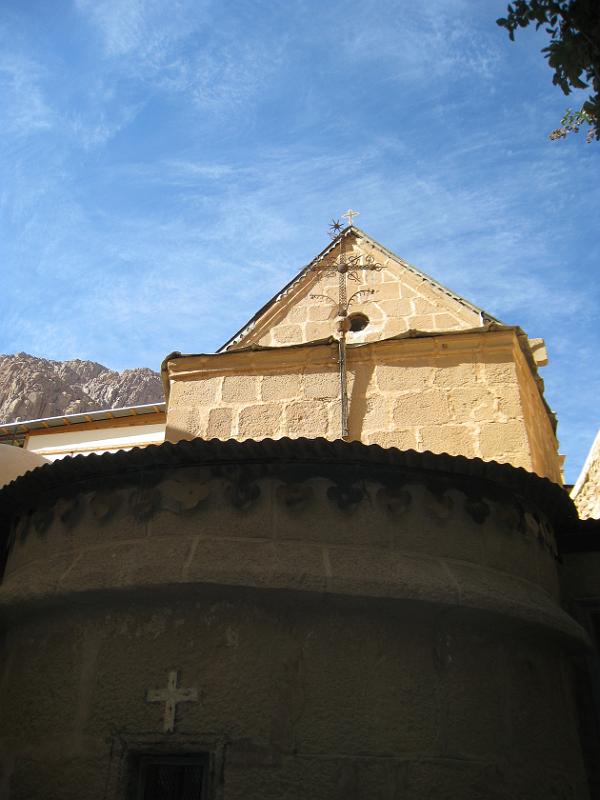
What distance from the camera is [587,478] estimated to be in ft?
26.1

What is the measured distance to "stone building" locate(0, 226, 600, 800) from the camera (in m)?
3.88

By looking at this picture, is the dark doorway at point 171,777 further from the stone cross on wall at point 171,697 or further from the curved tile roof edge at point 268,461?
the curved tile roof edge at point 268,461

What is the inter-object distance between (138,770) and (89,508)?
5.02 feet

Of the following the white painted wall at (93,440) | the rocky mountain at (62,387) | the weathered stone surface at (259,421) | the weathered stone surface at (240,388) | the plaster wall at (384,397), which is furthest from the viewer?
the rocky mountain at (62,387)

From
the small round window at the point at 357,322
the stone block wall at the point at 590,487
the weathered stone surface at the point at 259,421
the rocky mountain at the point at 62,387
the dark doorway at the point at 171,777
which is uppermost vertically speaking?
the rocky mountain at the point at 62,387

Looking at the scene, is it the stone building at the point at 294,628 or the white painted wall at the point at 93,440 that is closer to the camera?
the stone building at the point at 294,628

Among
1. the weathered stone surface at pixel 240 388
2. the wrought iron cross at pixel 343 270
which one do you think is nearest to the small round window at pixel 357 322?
the wrought iron cross at pixel 343 270

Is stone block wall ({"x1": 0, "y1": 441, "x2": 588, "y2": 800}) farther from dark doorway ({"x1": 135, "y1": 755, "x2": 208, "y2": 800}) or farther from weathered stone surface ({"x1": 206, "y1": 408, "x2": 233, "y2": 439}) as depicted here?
weathered stone surface ({"x1": 206, "y1": 408, "x2": 233, "y2": 439})

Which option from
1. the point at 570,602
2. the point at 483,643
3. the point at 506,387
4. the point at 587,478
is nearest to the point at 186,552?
the point at 483,643

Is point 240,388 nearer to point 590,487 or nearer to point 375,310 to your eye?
point 375,310

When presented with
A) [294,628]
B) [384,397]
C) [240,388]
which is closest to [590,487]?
[384,397]

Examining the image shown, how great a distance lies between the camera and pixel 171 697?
3.96 meters

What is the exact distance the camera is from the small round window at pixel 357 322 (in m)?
8.77

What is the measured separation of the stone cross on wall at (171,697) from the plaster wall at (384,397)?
3.91 metres
